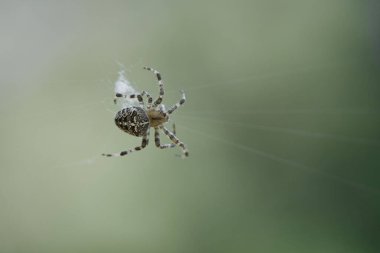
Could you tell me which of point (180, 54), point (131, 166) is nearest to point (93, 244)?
point (131, 166)

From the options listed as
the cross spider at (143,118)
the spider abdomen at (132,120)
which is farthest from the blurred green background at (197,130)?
the spider abdomen at (132,120)

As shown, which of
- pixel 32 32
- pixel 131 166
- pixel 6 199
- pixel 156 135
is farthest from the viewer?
pixel 32 32

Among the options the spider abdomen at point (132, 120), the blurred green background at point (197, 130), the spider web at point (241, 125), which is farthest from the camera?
the spider web at point (241, 125)

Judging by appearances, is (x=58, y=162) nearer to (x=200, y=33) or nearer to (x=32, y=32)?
(x=32, y=32)

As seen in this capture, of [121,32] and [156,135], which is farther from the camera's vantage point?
[121,32]

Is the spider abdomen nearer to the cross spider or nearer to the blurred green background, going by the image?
the cross spider

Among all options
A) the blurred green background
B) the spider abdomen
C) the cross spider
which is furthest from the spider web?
the spider abdomen

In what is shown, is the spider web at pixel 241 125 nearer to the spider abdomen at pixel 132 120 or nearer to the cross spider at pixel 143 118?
the cross spider at pixel 143 118
